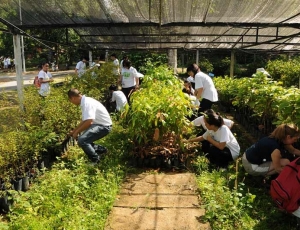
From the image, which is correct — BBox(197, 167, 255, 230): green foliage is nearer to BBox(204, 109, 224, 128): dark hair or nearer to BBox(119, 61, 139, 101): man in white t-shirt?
BBox(204, 109, 224, 128): dark hair

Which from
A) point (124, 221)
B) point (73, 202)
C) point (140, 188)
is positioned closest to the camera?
point (124, 221)

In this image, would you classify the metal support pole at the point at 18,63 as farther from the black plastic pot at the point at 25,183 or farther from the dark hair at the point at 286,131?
the dark hair at the point at 286,131

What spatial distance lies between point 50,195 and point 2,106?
209 cm

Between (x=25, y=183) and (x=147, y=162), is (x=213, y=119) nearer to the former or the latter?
(x=147, y=162)

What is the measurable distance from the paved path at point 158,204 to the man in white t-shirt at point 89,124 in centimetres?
73

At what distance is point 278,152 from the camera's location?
340 cm

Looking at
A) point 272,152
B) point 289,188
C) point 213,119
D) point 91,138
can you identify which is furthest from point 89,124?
point 289,188

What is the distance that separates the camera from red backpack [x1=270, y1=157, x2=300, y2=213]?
287cm

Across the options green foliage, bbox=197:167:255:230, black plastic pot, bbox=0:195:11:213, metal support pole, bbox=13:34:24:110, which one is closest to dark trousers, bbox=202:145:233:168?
green foliage, bbox=197:167:255:230

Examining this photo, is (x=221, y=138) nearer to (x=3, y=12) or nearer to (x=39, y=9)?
(x=39, y=9)

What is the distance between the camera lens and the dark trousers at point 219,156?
4.33 metres

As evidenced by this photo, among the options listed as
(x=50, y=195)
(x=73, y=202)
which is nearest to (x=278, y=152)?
(x=73, y=202)

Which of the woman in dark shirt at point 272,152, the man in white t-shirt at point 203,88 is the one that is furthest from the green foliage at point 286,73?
the woman in dark shirt at point 272,152

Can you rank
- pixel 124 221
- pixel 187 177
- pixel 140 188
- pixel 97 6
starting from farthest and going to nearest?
1. pixel 97 6
2. pixel 187 177
3. pixel 140 188
4. pixel 124 221
